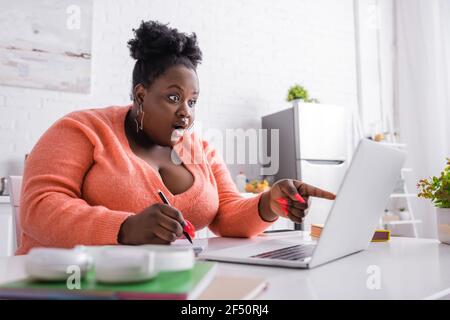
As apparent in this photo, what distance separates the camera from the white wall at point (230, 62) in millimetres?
2637

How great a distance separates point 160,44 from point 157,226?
2.24 feet

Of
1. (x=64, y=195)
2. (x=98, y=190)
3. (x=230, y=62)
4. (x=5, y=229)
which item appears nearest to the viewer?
(x=64, y=195)

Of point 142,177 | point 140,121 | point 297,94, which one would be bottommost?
point 142,177

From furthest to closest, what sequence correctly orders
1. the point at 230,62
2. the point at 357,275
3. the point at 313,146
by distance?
1. the point at 230,62
2. the point at 313,146
3. the point at 357,275

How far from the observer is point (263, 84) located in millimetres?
3512

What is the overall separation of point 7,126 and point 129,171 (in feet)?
6.00

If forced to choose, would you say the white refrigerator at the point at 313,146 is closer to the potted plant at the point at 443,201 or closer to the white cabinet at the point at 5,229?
the white cabinet at the point at 5,229

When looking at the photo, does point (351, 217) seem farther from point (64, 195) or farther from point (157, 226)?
point (64, 195)

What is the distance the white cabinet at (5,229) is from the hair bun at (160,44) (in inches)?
53.5

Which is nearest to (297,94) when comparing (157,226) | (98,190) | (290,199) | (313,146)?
(313,146)

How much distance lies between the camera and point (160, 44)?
125cm
